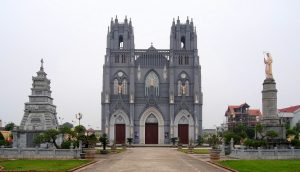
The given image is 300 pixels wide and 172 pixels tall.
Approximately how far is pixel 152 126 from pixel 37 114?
40.4 m

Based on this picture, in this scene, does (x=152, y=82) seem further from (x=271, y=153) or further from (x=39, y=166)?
(x=39, y=166)

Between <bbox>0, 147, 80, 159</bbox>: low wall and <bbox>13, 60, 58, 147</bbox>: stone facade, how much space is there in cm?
832

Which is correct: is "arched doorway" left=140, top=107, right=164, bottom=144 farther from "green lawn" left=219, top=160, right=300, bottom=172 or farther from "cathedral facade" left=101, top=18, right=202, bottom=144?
"green lawn" left=219, top=160, right=300, bottom=172

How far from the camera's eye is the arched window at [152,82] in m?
92.3

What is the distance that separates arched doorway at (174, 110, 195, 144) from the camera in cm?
8969

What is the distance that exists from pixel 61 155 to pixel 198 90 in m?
53.1

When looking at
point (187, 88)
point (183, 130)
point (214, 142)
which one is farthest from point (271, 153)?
point (187, 88)

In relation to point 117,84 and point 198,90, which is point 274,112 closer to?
point 198,90

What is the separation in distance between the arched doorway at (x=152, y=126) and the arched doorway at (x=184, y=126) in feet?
10.3

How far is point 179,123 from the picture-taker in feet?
297

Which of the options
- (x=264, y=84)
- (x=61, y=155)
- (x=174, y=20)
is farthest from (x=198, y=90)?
(x=61, y=155)

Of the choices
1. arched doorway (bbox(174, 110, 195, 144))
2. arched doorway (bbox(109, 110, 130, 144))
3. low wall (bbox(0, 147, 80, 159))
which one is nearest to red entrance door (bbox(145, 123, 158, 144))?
arched doorway (bbox(109, 110, 130, 144))

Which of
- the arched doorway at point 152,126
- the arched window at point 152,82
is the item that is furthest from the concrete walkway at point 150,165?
the arched window at point 152,82

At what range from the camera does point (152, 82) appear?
92.2 metres
